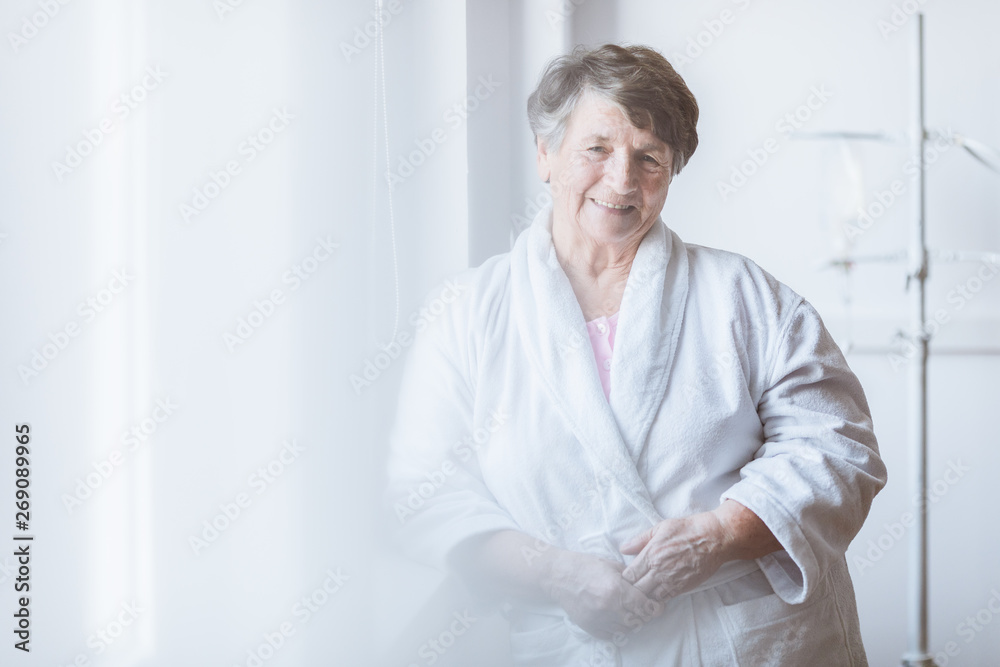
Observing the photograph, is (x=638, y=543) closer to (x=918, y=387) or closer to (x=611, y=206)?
(x=611, y=206)

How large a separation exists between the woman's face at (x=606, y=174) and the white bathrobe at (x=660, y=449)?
72 mm

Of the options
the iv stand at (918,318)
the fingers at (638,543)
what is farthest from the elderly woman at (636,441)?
the iv stand at (918,318)

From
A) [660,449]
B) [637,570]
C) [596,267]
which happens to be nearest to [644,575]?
[637,570]

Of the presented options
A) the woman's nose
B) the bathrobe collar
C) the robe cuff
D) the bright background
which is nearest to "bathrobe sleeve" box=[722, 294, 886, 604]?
the robe cuff

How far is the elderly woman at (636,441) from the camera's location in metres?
0.79

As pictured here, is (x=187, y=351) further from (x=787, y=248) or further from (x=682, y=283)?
(x=787, y=248)

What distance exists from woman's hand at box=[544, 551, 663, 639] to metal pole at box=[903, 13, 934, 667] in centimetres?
72

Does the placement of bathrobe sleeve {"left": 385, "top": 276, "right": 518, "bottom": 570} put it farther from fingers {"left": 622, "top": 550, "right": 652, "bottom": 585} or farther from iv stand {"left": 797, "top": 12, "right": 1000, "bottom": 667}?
iv stand {"left": 797, "top": 12, "right": 1000, "bottom": 667}

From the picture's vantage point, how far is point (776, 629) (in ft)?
2.66

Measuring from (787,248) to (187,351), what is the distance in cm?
111

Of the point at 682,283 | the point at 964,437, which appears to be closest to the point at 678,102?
the point at 682,283

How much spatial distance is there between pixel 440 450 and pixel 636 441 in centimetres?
20

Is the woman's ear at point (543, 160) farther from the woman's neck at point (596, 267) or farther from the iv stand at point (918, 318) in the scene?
the iv stand at point (918, 318)

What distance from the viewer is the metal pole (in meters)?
1.24
